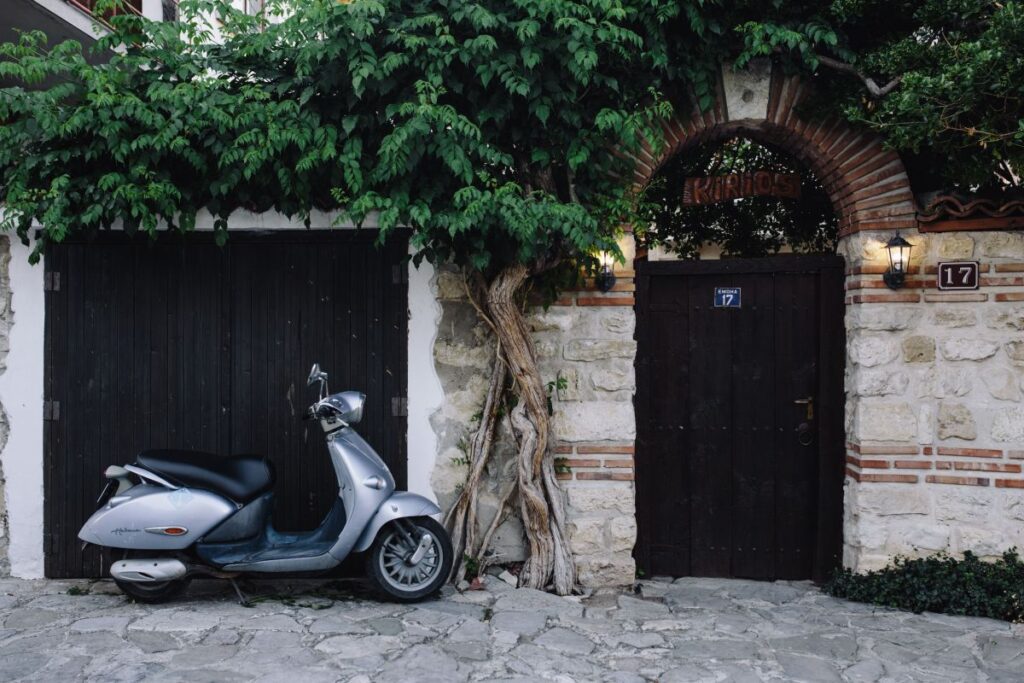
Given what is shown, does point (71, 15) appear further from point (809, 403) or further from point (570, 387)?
point (809, 403)

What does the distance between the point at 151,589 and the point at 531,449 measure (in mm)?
2292

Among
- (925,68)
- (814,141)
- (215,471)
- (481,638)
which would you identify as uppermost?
(925,68)

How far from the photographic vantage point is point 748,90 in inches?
209

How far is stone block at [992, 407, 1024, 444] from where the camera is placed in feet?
16.8

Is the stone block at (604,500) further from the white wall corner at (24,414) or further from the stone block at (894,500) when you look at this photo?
the white wall corner at (24,414)

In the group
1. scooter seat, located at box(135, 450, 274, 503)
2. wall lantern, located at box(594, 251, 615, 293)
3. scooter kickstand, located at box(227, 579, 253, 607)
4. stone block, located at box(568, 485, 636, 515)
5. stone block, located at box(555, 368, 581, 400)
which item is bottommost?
scooter kickstand, located at box(227, 579, 253, 607)

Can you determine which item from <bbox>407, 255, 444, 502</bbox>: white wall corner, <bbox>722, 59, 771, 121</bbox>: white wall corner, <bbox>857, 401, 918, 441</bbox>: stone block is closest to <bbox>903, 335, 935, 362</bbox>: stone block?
<bbox>857, 401, 918, 441</bbox>: stone block

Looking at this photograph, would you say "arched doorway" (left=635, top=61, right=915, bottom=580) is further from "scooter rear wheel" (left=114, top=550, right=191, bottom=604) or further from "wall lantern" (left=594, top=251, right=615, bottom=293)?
"scooter rear wheel" (left=114, top=550, right=191, bottom=604)

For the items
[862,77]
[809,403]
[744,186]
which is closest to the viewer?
→ [862,77]

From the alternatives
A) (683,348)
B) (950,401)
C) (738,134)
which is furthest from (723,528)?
(738,134)

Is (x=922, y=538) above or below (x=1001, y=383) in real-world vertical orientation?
below

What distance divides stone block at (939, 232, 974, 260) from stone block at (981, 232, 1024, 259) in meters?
0.08

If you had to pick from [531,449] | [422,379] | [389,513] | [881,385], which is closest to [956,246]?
[881,385]

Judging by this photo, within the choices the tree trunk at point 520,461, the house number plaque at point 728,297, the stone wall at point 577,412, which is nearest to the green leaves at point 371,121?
the tree trunk at point 520,461
